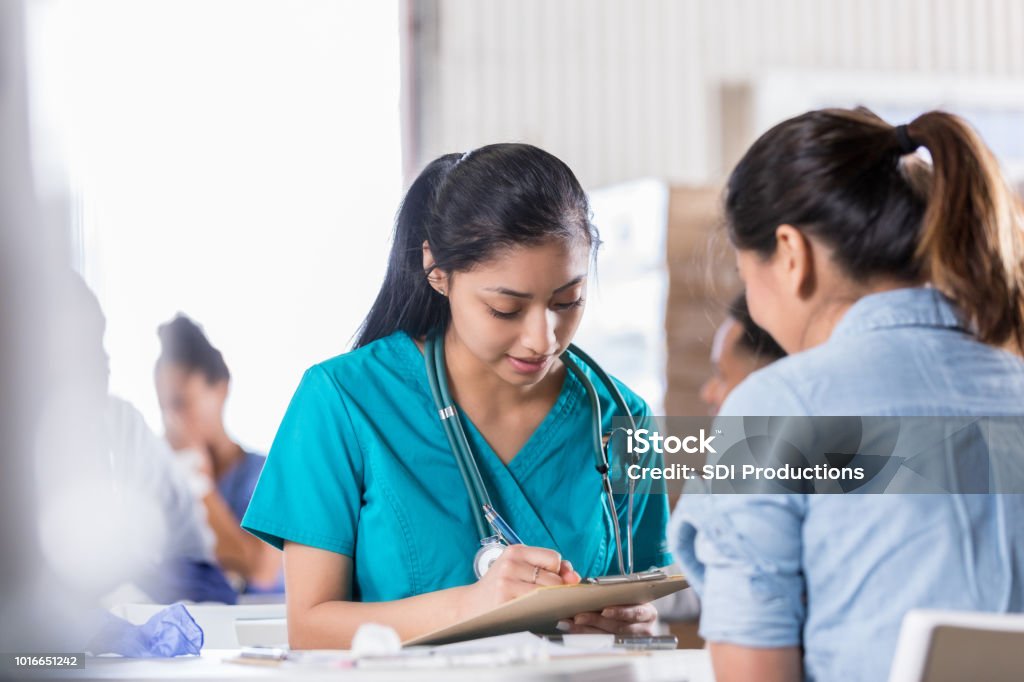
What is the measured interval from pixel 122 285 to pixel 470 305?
1739mm

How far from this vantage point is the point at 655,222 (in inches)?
105

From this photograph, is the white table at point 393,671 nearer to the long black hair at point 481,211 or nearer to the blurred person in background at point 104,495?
the long black hair at point 481,211

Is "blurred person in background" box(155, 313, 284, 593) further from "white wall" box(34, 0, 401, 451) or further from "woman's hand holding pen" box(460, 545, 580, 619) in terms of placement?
"woman's hand holding pen" box(460, 545, 580, 619)

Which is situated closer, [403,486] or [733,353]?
[403,486]

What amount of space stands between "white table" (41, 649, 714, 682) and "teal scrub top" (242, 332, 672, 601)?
27 cm

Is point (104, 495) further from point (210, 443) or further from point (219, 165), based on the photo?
point (219, 165)

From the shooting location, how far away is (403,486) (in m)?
1.21

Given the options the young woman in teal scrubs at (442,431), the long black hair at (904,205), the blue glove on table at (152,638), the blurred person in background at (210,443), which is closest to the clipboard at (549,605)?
the young woman in teal scrubs at (442,431)

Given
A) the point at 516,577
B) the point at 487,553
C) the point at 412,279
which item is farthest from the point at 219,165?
the point at 516,577

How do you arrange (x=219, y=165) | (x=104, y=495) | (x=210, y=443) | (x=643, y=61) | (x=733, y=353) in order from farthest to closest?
1. (x=643, y=61)
2. (x=219, y=165)
3. (x=210, y=443)
4. (x=104, y=495)
5. (x=733, y=353)

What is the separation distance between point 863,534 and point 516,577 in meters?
0.35

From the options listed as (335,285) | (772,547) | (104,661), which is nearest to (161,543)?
(335,285)

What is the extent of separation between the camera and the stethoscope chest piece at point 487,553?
46.3 inches

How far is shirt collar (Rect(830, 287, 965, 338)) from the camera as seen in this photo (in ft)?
2.78
